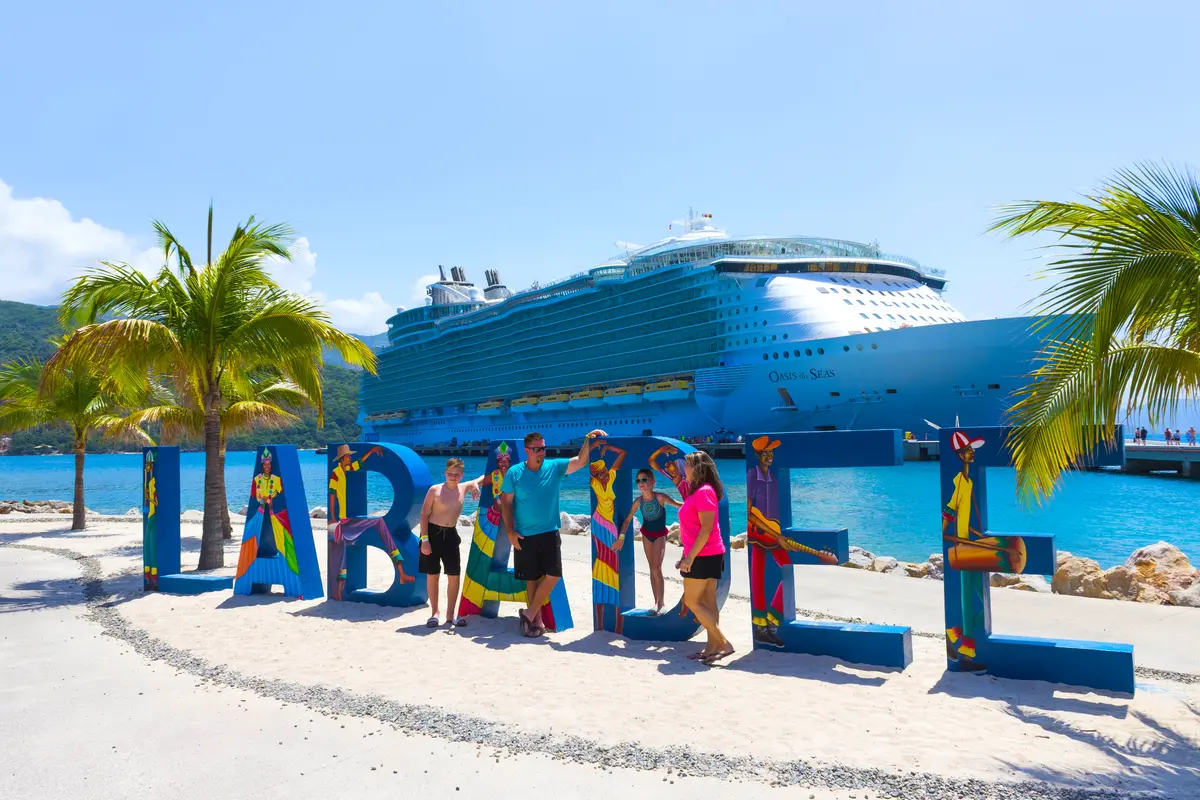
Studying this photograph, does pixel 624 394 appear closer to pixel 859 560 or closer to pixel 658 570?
pixel 859 560

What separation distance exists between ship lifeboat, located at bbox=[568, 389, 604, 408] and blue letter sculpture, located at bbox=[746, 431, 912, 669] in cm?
4462

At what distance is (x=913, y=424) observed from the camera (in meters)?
36.7

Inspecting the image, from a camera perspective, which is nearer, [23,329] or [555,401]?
[555,401]

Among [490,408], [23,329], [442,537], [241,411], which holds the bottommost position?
[442,537]

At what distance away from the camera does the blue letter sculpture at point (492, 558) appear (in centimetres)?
679

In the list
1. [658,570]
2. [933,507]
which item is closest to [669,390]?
[933,507]

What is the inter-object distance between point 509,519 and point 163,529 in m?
4.31

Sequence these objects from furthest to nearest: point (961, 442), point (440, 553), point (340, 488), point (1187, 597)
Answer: point (340, 488), point (1187, 597), point (440, 553), point (961, 442)

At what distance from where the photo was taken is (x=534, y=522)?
6297 millimetres

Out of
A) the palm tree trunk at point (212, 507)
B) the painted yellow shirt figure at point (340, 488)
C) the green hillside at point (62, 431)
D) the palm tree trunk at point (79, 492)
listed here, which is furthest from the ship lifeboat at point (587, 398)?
the green hillside at point (62, 431)

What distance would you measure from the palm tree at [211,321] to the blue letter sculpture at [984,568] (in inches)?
274

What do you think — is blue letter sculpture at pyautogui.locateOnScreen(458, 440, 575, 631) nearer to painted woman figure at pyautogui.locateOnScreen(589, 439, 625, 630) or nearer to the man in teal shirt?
the man in teal shirt

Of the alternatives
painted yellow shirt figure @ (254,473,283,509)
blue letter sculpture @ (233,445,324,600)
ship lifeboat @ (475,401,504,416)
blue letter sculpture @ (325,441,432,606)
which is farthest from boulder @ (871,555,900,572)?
ship lifeboat @ (475,401,504,416)

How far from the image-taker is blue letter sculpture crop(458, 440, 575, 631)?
22.3 ft
